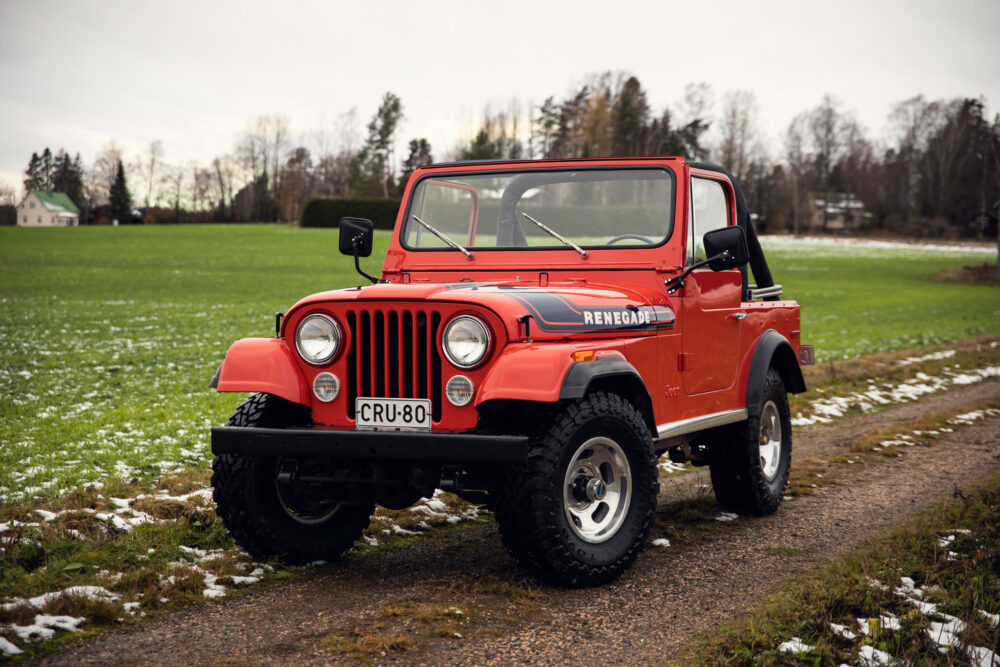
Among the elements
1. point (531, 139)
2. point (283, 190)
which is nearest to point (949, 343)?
point (531, 139)

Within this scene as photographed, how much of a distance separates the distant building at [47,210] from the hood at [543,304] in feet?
284

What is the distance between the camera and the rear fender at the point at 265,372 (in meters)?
4.82

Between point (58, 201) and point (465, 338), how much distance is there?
10233 centimetres

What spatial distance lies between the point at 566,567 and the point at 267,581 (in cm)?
151

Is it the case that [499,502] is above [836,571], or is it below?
above

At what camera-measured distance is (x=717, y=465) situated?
6453 mm

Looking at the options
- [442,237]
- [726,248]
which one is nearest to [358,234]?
[442,237]

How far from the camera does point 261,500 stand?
16.3 feet

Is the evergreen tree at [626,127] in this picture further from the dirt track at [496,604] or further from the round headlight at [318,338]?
the round headlight at [318,338]

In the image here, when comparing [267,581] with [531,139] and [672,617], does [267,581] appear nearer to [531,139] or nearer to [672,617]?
[672,617]

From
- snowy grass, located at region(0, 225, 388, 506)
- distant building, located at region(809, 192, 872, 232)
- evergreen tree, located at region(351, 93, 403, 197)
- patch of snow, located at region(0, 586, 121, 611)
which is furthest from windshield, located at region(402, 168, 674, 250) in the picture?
distant building, located at region(809, 192, 872, 232)

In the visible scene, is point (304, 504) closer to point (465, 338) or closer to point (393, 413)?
point (393, 413)

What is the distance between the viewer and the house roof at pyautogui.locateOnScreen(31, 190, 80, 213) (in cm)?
9407

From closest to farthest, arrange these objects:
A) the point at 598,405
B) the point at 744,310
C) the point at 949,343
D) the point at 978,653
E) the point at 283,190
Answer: the point at 978,653 < the point at 598,405 < the point at 744,310 < the point at 949,343 < the point at 283,190
